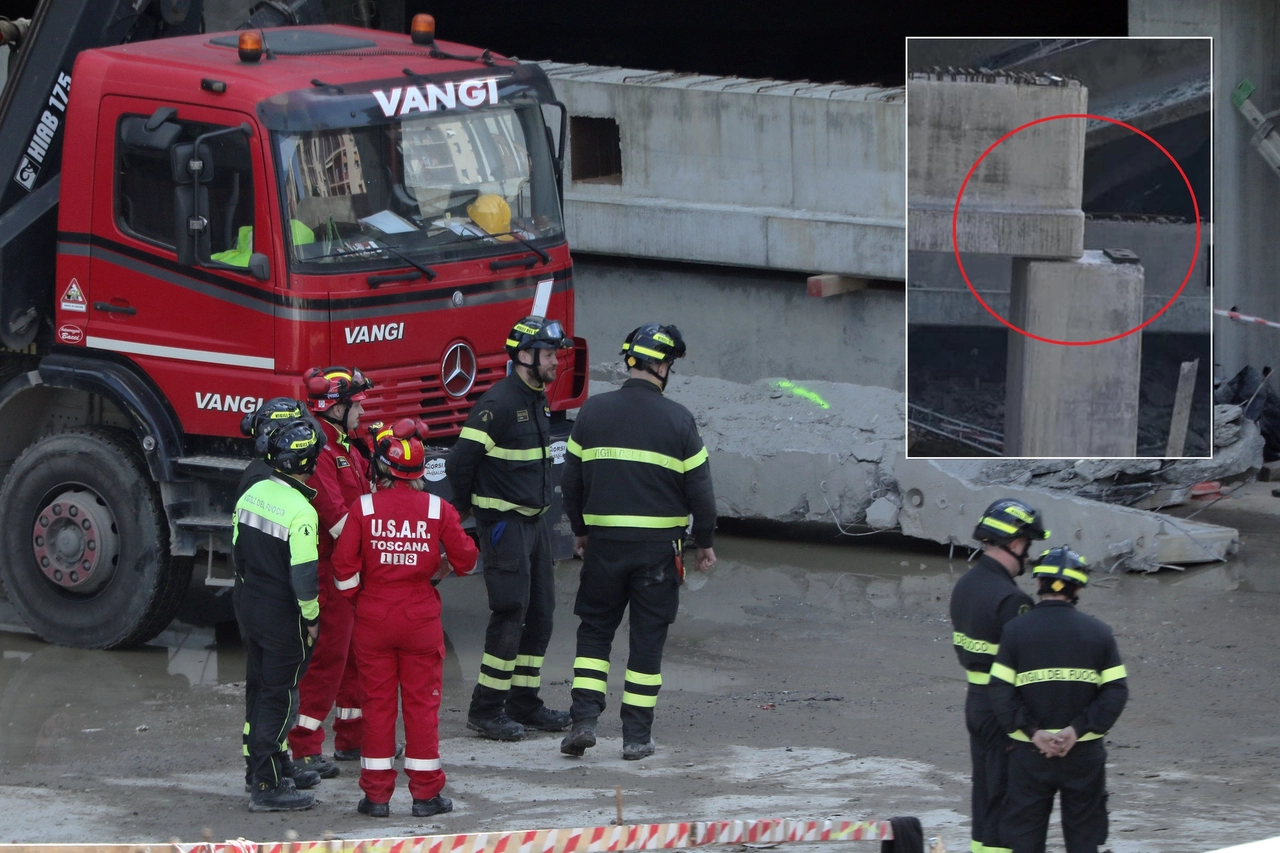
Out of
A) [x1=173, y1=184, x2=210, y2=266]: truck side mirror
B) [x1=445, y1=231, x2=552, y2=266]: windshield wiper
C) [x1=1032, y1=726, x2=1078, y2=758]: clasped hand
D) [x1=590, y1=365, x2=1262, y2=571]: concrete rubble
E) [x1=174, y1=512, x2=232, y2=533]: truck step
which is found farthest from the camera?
[x1=590, y1=365, x2=1262, y2=571]: concrete rubble

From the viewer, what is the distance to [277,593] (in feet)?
19.4

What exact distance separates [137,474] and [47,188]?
1.53 m

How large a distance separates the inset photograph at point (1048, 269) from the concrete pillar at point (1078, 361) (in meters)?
0.01

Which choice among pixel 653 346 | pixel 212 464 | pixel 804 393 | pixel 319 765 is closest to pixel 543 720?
pixel 319 765

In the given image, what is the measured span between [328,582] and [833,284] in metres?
5.98

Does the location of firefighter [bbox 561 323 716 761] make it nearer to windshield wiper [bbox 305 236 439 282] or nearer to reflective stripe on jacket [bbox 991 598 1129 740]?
windshield wiper [bbox 305 236 439 282]

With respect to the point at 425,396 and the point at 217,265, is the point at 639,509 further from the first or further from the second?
the point at 217,265

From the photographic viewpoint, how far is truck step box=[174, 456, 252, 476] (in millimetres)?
7711

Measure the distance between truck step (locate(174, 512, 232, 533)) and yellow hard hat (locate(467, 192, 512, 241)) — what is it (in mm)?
1911

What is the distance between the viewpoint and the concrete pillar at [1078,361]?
36.3ft

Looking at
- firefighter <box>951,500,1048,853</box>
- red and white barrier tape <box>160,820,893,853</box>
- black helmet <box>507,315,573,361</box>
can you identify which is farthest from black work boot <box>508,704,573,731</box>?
firefighter <box>951,500,1048,853</box>

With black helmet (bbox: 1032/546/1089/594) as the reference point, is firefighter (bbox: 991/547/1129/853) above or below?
below

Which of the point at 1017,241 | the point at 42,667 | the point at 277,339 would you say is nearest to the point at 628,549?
the point at 277,339

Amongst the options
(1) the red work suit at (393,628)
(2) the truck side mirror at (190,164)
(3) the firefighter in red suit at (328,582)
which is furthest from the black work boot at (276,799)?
(2) the truck side mirror at (190,164)
